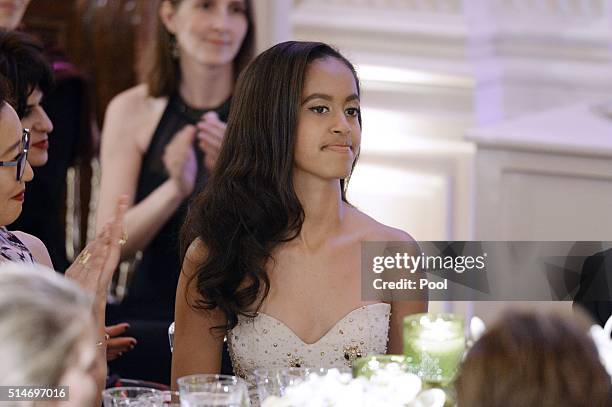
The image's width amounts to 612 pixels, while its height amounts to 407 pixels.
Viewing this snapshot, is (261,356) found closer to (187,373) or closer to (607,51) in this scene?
(187,373)

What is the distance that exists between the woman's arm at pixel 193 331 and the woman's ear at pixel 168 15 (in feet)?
4.45

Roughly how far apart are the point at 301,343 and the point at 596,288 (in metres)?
0.56

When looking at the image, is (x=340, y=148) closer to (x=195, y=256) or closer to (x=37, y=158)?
(x=195, y=256)

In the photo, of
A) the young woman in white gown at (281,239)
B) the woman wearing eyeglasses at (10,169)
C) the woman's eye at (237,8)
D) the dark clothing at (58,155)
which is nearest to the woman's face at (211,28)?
the woman's eye at (237,8)

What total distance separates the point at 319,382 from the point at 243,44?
2016mm

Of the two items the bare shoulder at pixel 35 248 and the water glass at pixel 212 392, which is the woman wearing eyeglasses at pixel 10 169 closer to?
the bare shoulder at pixel 35 248

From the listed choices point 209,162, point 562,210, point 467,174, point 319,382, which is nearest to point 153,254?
point 209,162

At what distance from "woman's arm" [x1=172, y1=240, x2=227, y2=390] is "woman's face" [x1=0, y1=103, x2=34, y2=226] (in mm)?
379

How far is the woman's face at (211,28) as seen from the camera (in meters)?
3.46

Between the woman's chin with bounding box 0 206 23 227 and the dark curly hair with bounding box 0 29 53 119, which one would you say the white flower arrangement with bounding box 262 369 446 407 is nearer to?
the woman's chin with bounding box 0 206 23 227

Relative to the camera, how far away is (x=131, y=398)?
1763mm

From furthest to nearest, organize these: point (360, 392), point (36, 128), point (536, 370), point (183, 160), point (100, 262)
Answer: point (183, 160), point (36, 128), point (100, 262), point (360, 392), point (536, 370)

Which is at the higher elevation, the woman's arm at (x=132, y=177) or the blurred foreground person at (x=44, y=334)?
the woman's arm at (x=132, y=177)

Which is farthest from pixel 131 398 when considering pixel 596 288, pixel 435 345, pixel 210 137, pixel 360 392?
pixel 210 137
